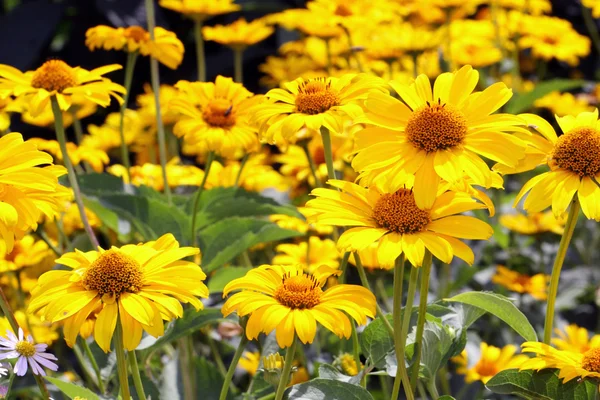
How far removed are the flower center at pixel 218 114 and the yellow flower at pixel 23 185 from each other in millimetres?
371

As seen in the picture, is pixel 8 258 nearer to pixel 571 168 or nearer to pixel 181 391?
pixel 181 391

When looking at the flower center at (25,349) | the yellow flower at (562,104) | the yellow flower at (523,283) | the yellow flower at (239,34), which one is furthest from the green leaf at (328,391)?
the yellow flower at (562,104)

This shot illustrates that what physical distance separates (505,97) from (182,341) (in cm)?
64

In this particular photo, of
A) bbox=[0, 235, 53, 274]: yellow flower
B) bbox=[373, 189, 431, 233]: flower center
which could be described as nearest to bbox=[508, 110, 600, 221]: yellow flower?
bbox=[373, 189, 431, 233]: flower center

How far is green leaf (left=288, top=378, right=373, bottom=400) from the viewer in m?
0.96

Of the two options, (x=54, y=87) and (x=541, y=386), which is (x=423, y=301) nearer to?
(x=541, y=386)

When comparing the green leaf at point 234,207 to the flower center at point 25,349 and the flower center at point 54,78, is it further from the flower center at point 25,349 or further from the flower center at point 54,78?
the flower center at point 25,349

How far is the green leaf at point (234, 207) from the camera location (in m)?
1.45

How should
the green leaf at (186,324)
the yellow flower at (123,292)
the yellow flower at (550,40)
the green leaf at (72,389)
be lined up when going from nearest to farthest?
Result: 1. the yellow flower at (123,292)
2. the green leaf at (72,389)
3. the green leaf at (186,324)
4. the yellow flower at (550,40)

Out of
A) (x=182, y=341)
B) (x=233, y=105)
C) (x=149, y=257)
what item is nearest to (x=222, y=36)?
(x=233, y=105)

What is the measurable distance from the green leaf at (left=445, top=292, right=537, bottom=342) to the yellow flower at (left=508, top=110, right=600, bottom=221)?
0.10 m

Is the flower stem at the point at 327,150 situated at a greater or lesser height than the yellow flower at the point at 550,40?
greater

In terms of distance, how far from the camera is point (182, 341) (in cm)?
133

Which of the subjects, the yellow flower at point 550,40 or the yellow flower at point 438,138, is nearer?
the yellow flower at point 438,138
